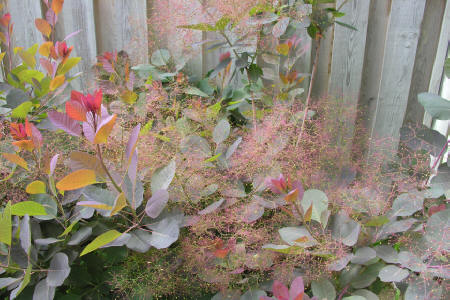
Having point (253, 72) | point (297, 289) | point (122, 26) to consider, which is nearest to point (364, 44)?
point (253, 72)

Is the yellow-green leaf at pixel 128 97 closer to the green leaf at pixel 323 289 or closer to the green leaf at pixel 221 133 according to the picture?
the green leaf at pixel 221 133

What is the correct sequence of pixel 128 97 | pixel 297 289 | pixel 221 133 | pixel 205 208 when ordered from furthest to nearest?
pixel 128 97 → pixel 221 133 → pixel 205 208 → pixel 297 289

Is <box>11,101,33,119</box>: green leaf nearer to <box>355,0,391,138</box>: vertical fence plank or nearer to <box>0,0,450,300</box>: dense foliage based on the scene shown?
<box>0,0,450,300</box>: dense foliage

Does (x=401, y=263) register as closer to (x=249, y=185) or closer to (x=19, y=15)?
(x=249, y=185)

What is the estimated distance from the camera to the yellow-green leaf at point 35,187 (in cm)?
67

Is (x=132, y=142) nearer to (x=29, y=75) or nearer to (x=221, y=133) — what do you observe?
(x=221, y=133)

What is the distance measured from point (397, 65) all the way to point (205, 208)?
68.5 inches

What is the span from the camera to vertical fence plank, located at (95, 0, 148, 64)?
1862mm

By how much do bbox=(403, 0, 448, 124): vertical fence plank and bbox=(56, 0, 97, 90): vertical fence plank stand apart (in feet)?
6.24

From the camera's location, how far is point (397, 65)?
2.00 meters

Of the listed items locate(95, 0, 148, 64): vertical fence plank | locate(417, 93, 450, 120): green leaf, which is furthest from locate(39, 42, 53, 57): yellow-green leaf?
locate(417, 93, 450, 120): green leaf

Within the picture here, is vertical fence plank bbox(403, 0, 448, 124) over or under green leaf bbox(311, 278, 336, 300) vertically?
over

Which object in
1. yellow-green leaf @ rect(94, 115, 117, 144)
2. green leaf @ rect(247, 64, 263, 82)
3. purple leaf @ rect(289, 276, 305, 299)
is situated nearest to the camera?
yellow-green leaf @ rect(94, 115, 117, 144)

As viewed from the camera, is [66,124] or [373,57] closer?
[66,124]
